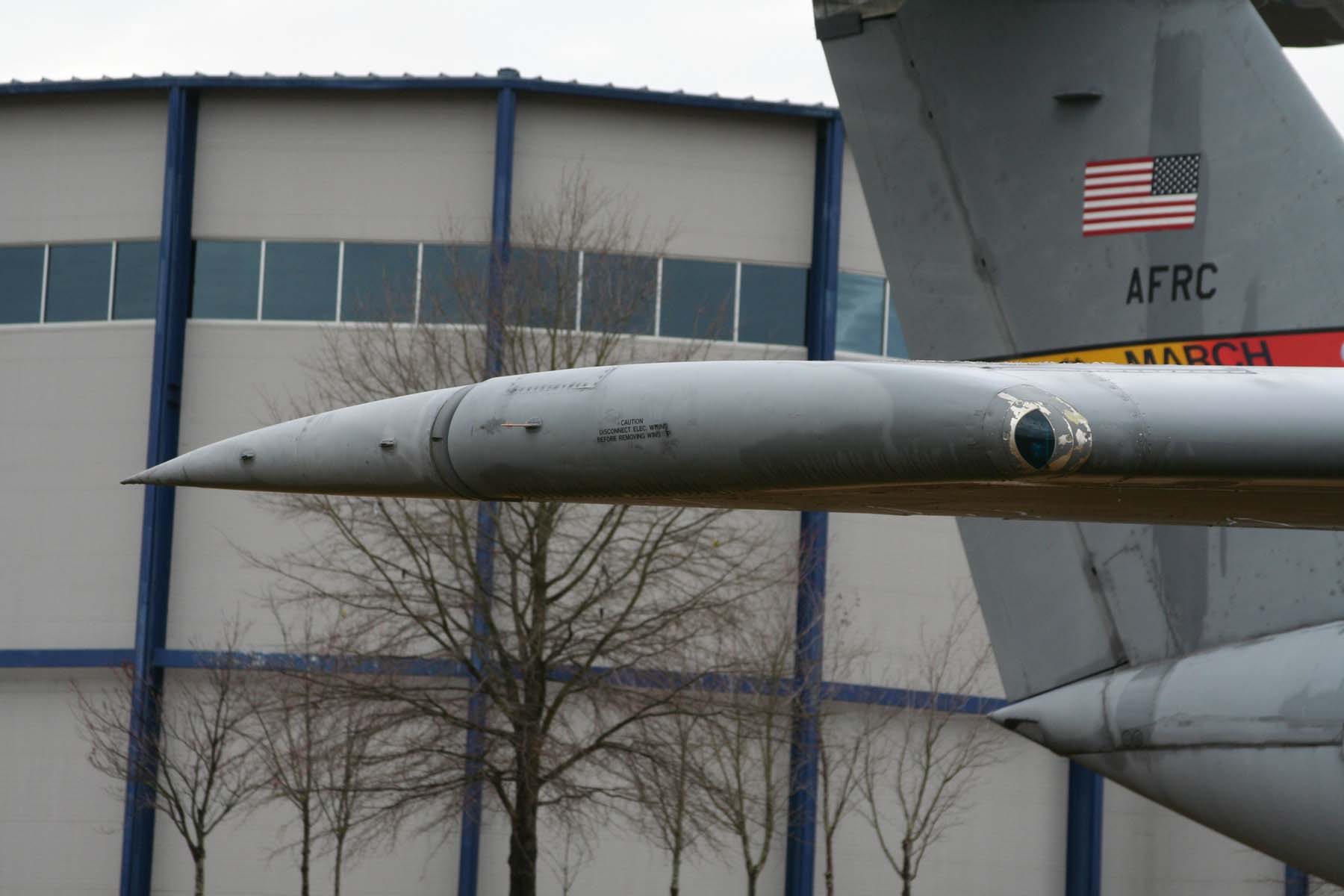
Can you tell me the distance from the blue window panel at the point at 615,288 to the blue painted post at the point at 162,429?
7.16 metres

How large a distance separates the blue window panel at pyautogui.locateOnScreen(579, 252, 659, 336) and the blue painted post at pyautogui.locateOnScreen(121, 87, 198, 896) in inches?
282

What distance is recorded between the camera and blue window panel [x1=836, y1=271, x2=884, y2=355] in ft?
85.0

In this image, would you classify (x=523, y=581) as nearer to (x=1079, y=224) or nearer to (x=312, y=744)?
(x=312, y=744)

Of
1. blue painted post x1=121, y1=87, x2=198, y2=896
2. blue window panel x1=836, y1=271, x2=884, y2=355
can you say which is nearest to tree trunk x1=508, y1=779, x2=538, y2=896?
blue painted post x1=121, y1=87, x2=198, y2=896

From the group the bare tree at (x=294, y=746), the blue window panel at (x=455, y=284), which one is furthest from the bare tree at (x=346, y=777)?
the blue window panel at (x=455, y=284)

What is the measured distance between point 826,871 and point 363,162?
1256 centimetres

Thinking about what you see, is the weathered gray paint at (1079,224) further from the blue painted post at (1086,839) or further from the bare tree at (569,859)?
the blue painted post at (1086,839)

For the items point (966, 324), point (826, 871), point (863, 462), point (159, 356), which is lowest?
point (826, 871)

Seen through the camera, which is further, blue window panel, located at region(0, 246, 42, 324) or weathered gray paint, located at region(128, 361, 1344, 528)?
blue window panel, located at region(0, 246, 42, 324)

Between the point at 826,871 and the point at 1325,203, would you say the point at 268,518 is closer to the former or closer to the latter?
the point at 826,871

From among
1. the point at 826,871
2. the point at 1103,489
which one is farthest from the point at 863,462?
the point at 826,871

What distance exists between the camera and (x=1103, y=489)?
13.4 ft

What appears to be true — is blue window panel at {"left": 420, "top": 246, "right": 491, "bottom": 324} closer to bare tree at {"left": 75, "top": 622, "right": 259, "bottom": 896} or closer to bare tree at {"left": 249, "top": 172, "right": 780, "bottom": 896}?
bare tree at {"left": 249, "top": 172, "right": 780, "bottom": 896}

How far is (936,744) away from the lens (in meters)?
26.0
